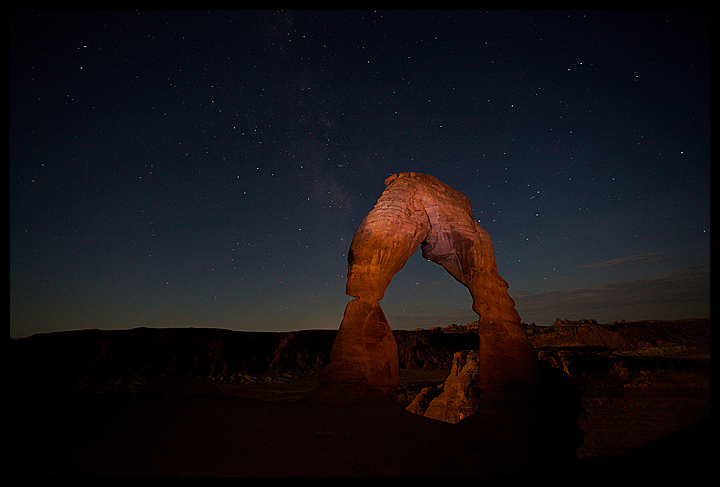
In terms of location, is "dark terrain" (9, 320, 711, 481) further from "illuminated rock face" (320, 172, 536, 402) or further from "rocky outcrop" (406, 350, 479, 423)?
"rocky outcrop" (406, 350, 479, 423)

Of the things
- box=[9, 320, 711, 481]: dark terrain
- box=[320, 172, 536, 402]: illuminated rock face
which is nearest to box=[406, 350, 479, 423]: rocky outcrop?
box=[9, 320, 711, 481]: dark terrain

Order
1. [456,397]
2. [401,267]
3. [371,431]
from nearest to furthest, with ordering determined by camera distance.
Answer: [371,431], [401,267], [456,397]

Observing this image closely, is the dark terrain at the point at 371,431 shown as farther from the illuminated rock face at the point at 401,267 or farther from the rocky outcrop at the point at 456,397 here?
the rocky outcrop at the point at 456,397

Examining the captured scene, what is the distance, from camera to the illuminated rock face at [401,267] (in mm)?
7336

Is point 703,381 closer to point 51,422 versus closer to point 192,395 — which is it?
point 192,395

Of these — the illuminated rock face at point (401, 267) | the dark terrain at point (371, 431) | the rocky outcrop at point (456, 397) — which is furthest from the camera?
the rocky outcrop at point (456, 397)

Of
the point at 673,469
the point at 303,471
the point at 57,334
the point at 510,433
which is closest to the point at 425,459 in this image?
the point at 303,471

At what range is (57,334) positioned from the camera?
27281 mm

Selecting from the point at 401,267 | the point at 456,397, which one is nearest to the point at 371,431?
the point at 401,267

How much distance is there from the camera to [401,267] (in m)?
8.53

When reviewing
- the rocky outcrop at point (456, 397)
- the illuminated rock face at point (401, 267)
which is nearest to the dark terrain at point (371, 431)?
the illuminated rock face at point (401, 267)

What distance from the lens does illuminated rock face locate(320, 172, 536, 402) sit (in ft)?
24.1

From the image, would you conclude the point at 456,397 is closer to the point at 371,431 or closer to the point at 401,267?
the point at 401,267

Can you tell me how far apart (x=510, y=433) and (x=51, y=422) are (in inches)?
213
